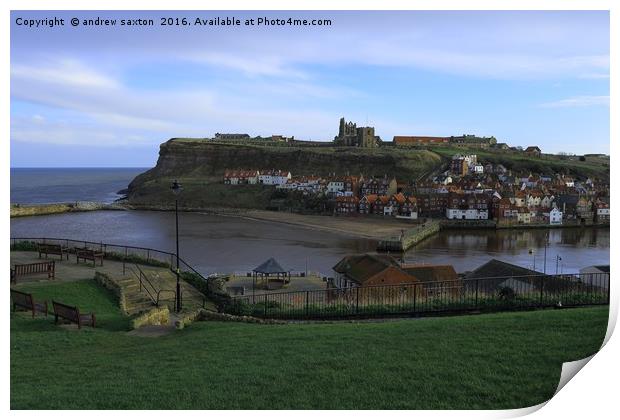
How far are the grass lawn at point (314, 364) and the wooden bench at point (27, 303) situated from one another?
3.01ft

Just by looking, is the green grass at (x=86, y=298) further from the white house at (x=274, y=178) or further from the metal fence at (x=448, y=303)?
the white house at (x=274, y=178)

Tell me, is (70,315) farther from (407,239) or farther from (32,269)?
(407,239)

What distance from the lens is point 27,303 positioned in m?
8.72

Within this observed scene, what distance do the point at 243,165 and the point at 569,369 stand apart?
8352 cm

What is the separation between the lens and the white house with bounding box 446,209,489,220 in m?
51.0

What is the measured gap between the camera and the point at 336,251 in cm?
3291

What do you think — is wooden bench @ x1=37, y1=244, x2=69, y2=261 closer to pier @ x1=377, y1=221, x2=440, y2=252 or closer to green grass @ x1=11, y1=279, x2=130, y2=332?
green grass @ x1=11, y1=279, x2=130, y2=332

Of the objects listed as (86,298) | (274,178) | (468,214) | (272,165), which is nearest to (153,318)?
(86,298)

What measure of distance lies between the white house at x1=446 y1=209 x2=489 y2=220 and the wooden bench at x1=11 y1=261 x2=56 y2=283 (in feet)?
145

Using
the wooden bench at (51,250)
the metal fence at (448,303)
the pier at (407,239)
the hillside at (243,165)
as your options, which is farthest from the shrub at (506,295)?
the hillside at (243,165)

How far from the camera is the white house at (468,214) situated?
2008 inches

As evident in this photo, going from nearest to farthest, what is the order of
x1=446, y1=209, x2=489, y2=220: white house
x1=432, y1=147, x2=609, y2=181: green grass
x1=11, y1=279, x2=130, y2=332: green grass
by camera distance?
1. x1=11, y1=279, x2=130, y2=332: green grass
2. x1=446, y1=209, x2=489, y2=220: white house
3. x1=432, y1=147, x2=609, y2=181: green grass

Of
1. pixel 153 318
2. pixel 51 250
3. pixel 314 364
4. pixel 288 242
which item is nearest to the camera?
pixel 314 364

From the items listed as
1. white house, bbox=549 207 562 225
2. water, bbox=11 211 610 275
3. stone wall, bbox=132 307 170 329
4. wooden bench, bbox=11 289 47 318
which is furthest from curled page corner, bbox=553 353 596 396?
white house, bbox=549 207 562 225
